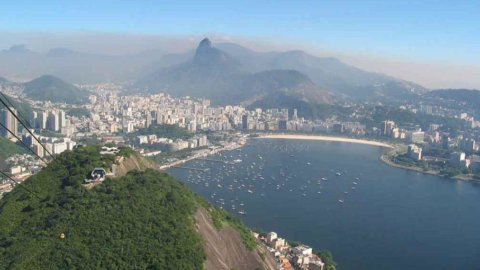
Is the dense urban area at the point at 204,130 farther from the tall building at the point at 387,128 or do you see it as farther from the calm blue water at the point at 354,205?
the calm blue water at the point at 354,205

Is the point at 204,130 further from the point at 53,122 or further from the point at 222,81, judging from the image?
the point at 222,81

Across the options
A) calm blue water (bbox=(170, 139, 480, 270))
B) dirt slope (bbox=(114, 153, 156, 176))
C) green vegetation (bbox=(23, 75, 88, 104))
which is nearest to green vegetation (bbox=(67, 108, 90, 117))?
green vegetation (bbox=(23, 75, 88, 104))

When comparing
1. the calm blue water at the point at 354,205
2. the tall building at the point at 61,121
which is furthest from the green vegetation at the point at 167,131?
the calm blue water at the point at 354,205

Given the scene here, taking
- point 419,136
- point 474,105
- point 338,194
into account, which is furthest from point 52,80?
point 474,105

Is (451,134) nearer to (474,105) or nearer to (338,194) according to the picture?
(474,105)

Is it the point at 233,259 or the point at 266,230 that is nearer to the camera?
the point at 233,259

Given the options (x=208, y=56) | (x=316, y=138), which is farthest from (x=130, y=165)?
(x=208, y=56)

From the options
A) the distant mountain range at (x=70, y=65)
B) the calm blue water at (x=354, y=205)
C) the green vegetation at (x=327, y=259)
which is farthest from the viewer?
the distant mountain range at (x=70, y=65)
